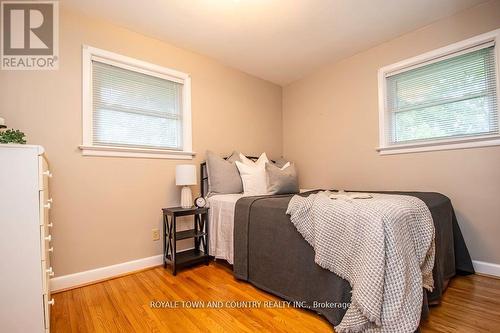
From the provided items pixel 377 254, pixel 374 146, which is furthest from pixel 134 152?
pixel 374 146

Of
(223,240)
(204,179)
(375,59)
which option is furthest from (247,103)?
(223,240)

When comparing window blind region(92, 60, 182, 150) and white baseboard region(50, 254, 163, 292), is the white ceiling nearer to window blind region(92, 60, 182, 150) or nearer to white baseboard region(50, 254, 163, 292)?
window blind region(92, 60, 182, 150)

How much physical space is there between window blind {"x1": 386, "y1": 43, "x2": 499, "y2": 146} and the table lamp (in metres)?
2.17

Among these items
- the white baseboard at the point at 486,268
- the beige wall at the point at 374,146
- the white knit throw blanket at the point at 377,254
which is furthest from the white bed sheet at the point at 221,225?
the white baseboard at the point at 486,268

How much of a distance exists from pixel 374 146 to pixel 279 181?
1.24 meters

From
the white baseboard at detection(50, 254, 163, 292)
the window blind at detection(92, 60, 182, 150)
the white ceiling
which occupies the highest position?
the white ceiling

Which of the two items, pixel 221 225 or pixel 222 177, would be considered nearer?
pixel 221 225

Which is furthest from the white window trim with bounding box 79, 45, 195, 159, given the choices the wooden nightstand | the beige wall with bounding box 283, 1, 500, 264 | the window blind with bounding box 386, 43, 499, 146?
the window blind with bounding box 386, 43, 499, 146

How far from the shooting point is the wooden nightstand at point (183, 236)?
2.24 metres

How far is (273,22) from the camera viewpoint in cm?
232

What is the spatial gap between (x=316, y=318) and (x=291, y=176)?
53.0 inches

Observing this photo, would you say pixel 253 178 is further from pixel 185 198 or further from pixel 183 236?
pixel 183 236

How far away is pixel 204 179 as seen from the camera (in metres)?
2.87

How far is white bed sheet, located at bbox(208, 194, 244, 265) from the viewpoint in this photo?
230 cm
